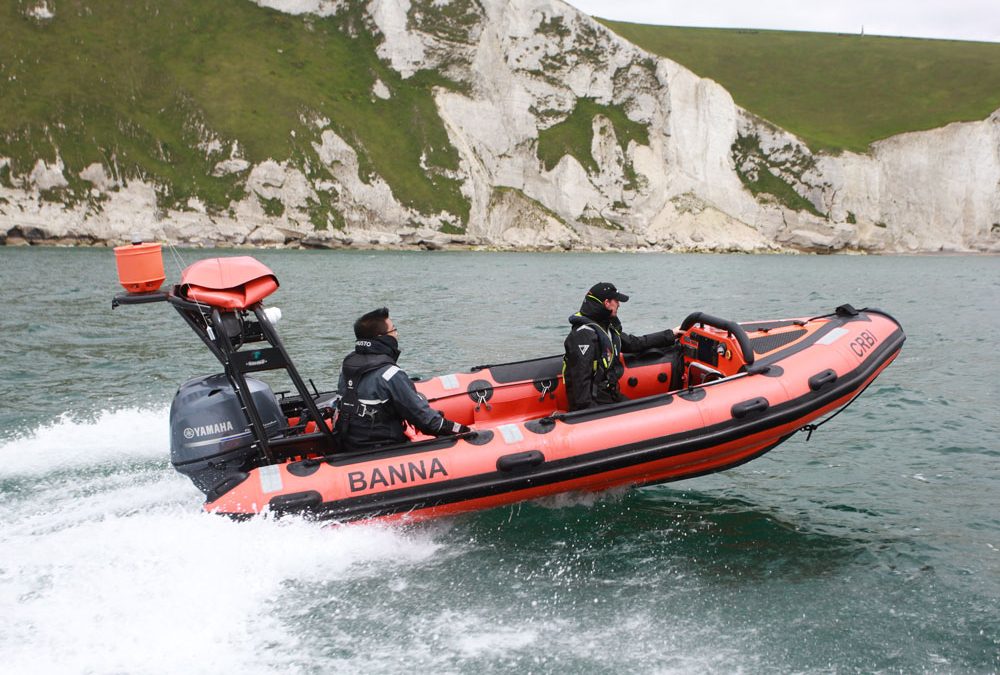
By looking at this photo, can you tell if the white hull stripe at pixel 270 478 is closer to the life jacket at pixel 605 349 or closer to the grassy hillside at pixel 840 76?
the life jacket at pixel 605 349

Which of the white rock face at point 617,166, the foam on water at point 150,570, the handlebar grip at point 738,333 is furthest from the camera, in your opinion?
the white rock face at point 617,166

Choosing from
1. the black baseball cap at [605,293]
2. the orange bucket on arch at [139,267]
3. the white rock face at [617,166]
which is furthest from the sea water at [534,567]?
the white rock face at [617,166]

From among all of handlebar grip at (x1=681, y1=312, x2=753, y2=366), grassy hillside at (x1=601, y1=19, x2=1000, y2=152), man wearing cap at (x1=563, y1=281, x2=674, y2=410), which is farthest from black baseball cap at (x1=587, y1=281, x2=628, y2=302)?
grassy hillside at (x1=601, y1=19, x2=1000, y2=152)

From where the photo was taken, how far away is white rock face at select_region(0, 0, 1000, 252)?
68375mm

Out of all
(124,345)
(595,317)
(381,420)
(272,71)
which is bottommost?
(124,345)

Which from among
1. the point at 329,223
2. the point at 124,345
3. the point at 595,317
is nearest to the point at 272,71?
the point at 329,223

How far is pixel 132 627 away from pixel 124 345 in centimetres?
1096

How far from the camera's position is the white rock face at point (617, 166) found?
2692 inches

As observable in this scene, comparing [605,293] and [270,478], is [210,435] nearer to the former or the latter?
[270,478]

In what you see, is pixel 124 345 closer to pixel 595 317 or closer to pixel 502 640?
pixel 595 317

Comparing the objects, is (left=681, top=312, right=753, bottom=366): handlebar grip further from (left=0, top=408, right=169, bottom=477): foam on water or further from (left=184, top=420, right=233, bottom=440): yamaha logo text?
(left=0, top=408, right=169, bottom=477): foam on water

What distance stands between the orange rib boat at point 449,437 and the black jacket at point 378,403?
18 cm

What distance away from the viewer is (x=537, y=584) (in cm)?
536

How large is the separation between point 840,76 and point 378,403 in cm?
11154
